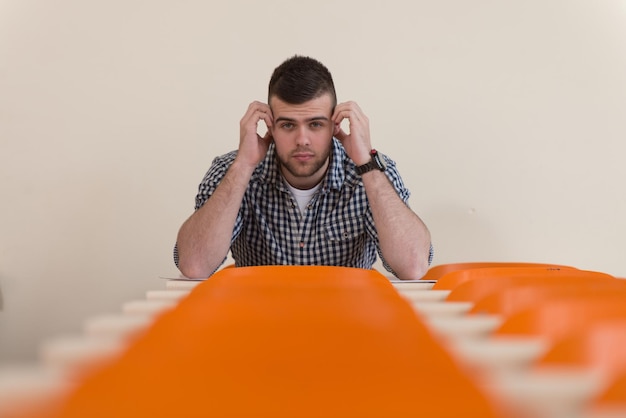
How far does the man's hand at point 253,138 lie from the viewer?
6.86ft

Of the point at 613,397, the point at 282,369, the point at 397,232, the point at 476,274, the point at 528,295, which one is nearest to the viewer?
the point at 282,369

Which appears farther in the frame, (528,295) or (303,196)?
(303,196)

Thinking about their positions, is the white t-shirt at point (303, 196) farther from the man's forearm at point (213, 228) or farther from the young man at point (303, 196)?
the man's forearm at point (213, 228)

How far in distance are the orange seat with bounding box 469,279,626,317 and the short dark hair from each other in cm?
124

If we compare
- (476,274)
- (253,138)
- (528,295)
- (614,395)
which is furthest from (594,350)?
(253,138)

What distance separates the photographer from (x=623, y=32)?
2916 millimetres

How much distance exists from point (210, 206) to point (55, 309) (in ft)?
3.84

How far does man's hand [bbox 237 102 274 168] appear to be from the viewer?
209 cm

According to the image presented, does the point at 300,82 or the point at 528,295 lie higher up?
the point at 300,82

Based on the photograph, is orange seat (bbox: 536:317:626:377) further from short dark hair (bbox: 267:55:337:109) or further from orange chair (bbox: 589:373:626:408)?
short dark hair (bbox: 267:55:337:109)

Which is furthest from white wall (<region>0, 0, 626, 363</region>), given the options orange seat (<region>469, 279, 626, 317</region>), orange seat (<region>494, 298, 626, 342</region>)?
orange seat (<region>494, 298, 626, 342</region>)

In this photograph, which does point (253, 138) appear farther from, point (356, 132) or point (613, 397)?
point (613, 397)

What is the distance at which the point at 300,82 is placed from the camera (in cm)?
210

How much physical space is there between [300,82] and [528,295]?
1.38 metres
